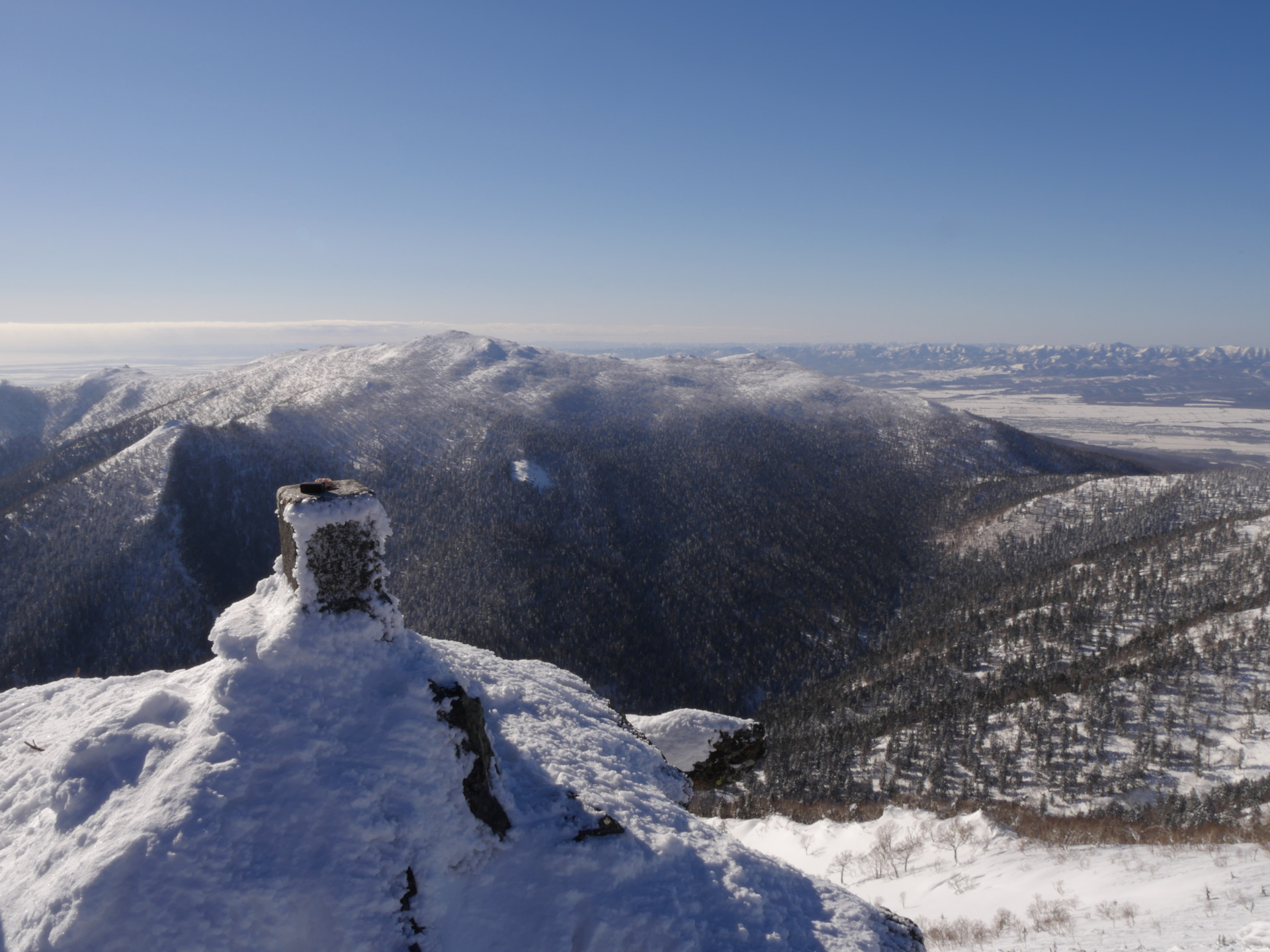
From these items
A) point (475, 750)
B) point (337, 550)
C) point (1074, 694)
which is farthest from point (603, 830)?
point (1074, 694)

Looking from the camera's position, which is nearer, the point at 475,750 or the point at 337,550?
the point at 475,750

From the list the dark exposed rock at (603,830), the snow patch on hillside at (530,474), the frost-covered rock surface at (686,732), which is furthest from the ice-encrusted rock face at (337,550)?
the snow patch on hillside at (530,474)

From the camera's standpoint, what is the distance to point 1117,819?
114ft

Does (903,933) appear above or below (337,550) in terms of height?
below

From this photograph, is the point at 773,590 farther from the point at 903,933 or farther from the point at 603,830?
the point at 603,830

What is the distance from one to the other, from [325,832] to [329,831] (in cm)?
7

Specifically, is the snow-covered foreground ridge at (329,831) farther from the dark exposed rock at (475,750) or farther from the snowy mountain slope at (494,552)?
the snowy mountain slope at (494,552)

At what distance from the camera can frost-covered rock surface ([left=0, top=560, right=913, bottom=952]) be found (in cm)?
945

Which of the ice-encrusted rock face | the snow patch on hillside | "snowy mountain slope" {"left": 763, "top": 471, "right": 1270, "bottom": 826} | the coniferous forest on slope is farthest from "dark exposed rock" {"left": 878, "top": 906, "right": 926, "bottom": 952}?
the snow patch on hillside

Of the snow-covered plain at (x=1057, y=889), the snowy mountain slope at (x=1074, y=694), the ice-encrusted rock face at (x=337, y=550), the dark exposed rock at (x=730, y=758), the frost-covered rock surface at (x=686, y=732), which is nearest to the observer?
the ice-encrusted rock face at (x=337, y=550)

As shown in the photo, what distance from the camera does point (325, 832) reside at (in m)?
10.9

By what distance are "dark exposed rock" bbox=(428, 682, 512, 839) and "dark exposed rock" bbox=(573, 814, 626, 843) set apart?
1.68 meters

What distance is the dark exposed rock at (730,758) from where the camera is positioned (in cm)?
2652

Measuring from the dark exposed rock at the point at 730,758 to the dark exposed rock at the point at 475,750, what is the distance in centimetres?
1526
